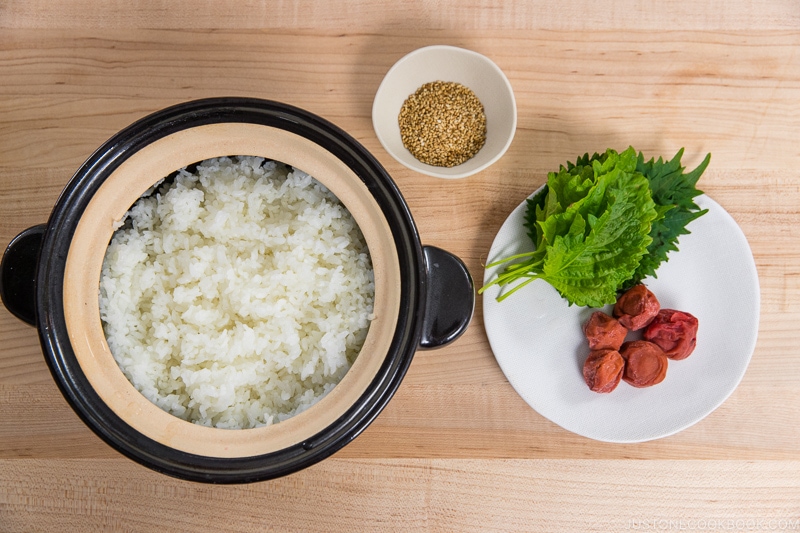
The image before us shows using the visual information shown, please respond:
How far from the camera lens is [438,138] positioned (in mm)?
2037

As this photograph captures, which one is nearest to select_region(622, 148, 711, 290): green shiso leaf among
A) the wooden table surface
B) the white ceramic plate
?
the white ceramic plate

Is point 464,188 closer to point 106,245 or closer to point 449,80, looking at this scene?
point 449,80

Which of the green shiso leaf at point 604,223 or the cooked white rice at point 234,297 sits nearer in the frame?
the cooked white rice at point 234,297

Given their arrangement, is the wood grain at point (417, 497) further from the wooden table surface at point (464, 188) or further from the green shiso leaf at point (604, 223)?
the green shiso leaf at point (604, 223)

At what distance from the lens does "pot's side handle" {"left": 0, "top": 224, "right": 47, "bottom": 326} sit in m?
1.59

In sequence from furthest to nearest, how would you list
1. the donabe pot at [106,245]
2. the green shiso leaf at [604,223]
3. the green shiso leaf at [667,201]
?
the green shiso leaf at [667,201] < the green shiso leaf at [604,223] < the donabe pot at [106,245]

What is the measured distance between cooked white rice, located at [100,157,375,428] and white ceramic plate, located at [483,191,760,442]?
24.1 inches

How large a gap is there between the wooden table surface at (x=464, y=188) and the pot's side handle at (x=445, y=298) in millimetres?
399

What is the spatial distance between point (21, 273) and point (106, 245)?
28cm

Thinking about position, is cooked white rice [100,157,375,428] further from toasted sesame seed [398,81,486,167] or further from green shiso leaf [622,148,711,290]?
green shiso leaf [622,148,711,290]

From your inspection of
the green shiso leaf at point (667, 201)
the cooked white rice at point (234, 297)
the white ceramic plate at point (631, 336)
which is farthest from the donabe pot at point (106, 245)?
the green shiso leaf at point (667, 201)

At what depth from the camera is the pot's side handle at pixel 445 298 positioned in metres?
1.61

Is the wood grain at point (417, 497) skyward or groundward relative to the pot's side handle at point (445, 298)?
groundward

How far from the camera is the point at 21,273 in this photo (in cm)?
160
